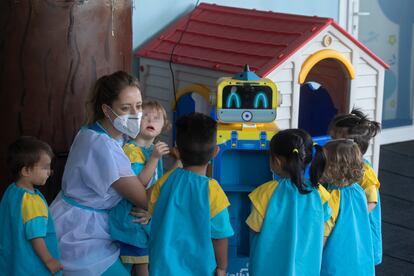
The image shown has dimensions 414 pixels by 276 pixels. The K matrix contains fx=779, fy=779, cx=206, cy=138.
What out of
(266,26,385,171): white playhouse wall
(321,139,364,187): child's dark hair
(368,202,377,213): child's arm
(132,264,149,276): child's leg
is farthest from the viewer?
(266,26,385,171): white playhouse wall

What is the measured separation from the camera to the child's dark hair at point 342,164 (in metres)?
3.39

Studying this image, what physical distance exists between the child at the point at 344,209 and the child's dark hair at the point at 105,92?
927mm

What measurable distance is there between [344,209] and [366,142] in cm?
51

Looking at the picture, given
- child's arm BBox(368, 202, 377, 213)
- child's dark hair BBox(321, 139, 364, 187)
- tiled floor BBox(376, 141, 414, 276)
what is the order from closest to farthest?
1. child's dark hair BBox(321, 139, 364, 187)
2. child's arm BBox(368, 202, 377, 213)
3. tiled floor BBox(376, 141, 414, 276)

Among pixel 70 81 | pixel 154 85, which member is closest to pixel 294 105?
pixel 154 85

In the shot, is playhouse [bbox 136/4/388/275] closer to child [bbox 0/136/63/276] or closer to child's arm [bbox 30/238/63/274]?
child [bbox 0/136/63/276]

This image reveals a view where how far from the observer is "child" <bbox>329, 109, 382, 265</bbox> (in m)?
3.76

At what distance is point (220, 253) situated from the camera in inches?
120

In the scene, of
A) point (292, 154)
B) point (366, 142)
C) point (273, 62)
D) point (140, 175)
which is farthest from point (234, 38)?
point (292, 154)

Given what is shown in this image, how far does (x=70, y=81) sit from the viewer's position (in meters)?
3.98

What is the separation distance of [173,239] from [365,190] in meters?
1.17

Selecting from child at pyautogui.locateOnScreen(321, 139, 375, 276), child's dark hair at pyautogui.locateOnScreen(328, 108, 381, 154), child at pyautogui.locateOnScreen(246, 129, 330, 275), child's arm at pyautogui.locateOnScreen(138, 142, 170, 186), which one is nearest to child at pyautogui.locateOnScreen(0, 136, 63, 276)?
child's arm at pyautogui.locateOnScreen(138, 142, 170, 186)

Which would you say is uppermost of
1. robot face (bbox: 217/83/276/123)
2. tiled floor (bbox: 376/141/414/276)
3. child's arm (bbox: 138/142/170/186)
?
robot face (bbox: 217/83/276/123)

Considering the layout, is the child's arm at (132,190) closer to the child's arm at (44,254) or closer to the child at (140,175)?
the child at (140,175)
